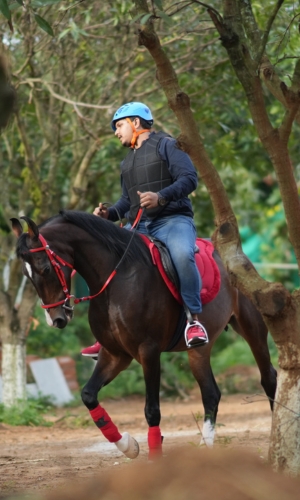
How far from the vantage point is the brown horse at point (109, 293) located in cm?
636

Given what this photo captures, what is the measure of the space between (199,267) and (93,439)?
3108 mm

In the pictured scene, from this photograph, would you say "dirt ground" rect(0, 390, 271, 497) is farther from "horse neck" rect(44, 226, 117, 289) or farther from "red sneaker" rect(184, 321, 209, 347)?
"horse neck" rect(44, 226, 117, 289)

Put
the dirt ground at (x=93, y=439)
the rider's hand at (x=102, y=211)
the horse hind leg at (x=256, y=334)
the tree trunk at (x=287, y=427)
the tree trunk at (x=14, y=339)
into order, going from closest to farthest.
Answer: the tree trunk at (x=287, y=427) < the dirt ground at (x=93, y=439) < the rider's hand at (x=102, y=211) < the horse hind leg at (x=256, y=334) < the tree trunk at (x=14, y=339)

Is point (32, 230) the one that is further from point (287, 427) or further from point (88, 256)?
point (287, 427)

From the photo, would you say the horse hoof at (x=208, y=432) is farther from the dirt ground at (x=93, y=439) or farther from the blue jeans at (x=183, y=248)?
the blue jeans at (x=183, y=248)

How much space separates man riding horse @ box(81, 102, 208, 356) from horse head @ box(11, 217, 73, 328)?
82cm

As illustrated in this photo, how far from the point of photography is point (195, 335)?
666 cm

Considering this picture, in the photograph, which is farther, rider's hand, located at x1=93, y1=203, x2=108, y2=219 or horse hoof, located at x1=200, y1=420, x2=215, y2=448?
rider's hand, located at x1=93, y1=203, x2=108, y2=219

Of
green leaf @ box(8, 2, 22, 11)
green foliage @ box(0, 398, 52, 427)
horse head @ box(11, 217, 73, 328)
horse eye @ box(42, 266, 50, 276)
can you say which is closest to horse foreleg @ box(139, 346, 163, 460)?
horse head @ box(11, 217, 73, 328)

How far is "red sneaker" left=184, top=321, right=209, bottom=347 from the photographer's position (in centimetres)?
667

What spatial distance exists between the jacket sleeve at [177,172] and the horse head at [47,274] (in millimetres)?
993

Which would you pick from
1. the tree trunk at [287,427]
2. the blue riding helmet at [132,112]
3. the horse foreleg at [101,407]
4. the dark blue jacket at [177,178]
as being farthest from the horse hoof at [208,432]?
the blue riding helmet at [132,112]

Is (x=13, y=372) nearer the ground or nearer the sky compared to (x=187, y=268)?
nearer the ground

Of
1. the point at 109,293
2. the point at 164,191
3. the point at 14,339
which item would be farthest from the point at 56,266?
the point at 14,339
